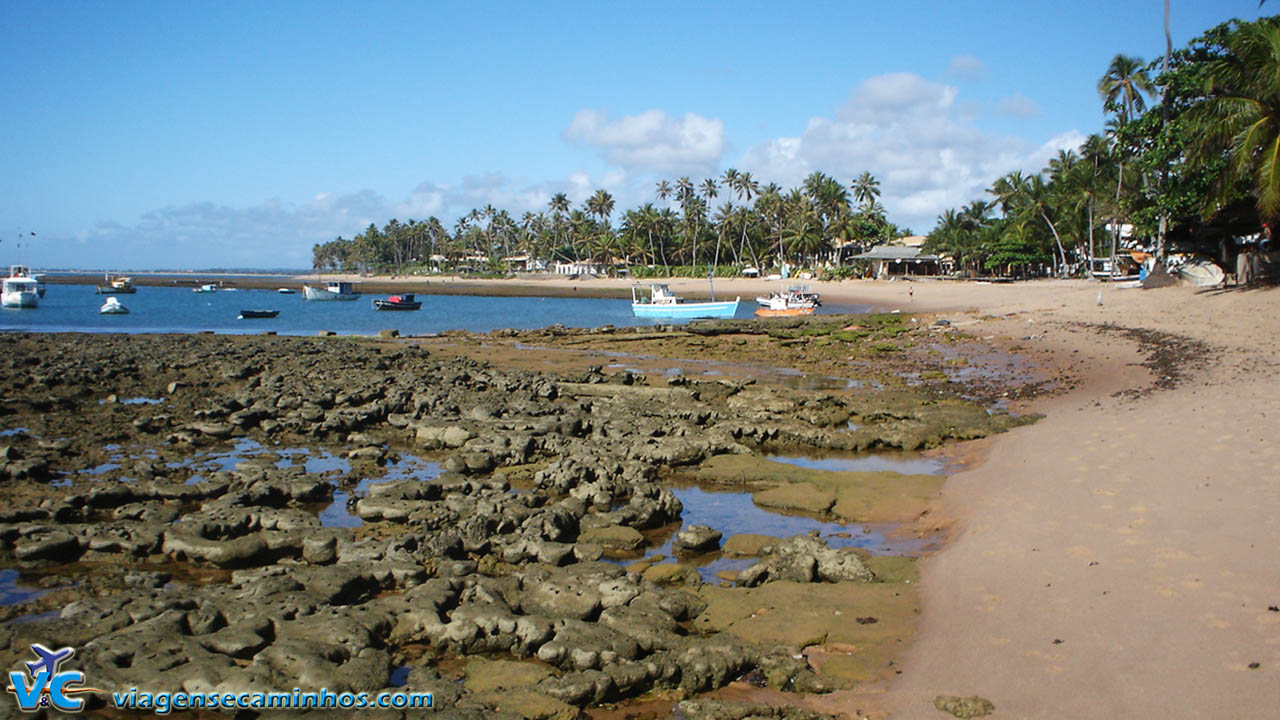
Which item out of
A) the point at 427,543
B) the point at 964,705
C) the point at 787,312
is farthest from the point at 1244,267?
the point at 427,543

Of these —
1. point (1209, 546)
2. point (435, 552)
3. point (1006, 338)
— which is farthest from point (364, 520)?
point (1006, 338)

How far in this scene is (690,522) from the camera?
13109 mm

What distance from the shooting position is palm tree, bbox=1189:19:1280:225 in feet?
88.8

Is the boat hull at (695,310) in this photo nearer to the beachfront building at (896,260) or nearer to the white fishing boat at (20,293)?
the beachfront building at (896,260)

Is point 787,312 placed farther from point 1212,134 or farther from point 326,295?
point 326,295

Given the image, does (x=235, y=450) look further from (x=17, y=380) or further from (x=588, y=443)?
(x=17, y=380)

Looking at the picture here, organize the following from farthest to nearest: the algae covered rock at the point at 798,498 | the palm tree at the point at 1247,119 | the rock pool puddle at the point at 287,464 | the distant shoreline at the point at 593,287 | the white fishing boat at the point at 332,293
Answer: the white fishing boat at the point at 332,293 < the distant shoreline at the point at 593,287 < the palm tree at the point at 1247,119 < the rock pool puddle at the point at 287,464 < the algae covered rock at the point at 798,498

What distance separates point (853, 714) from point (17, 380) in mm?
28192

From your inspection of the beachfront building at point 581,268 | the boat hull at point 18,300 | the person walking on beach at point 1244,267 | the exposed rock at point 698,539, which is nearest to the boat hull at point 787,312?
the person walking on beach at point 1244,267

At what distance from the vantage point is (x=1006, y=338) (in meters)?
34.8

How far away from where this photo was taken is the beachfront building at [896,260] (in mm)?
99750

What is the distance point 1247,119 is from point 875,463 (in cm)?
2260

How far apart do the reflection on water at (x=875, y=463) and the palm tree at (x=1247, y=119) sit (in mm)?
19534

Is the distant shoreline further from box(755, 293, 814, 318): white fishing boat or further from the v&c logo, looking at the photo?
the v&c logo
